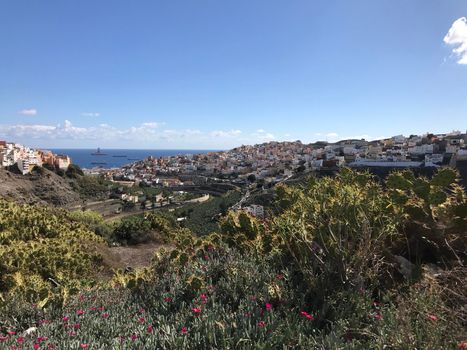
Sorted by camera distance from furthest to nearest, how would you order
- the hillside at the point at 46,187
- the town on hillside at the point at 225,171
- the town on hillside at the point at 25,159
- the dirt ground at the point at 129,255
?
the town on hillside at the point at 25,159 → the town on hillside at the point at 225,171 → the hillside at the point at 46,187 → the dirt ground at the point at 129,255

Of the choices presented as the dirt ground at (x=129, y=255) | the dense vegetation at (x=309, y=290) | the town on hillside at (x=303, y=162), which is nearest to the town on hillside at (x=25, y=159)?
the town on hillside at (x=303, y=162)

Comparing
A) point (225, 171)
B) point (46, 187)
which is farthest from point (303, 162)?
point (46, 187)

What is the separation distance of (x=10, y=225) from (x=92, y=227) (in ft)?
13.0

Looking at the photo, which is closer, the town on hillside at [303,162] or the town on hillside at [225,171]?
the town on hillside at [225,171]

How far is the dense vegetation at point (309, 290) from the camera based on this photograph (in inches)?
90.0

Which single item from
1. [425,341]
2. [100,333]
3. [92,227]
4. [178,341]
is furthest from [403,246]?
[92,227]

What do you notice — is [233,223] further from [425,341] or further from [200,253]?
[425,341]

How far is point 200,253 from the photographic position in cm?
443

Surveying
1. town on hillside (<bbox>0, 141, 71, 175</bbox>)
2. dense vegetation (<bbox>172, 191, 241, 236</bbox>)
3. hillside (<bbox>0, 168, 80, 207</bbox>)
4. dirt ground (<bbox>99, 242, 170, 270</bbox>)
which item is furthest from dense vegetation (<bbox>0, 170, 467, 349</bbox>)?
town on hillside (<bbox>0, 141, 71, 175</bbox>)

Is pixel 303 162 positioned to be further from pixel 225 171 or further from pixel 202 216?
pixel 202 216

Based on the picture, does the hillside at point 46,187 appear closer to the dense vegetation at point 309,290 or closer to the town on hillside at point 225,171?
the town on hillside at point 225,171

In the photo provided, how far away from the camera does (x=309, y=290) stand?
2902 mm

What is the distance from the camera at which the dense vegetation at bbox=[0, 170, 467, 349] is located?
229 cm

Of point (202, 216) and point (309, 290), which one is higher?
point (309, 290)
